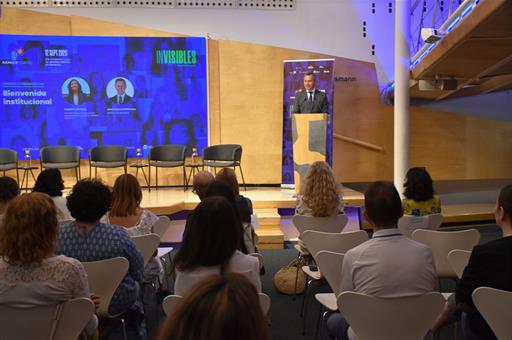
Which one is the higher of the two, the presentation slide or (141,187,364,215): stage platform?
the presentation slide

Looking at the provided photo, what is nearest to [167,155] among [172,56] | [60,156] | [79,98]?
[60,156]

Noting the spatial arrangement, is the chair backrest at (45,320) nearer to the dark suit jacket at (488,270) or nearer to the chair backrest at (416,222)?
the dark suit jacket at (488,270)

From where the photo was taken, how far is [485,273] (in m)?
2.10

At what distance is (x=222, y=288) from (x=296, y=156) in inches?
266

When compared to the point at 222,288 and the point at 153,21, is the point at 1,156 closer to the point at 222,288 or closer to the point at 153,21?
the point at 153,21

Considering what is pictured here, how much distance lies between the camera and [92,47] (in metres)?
9.05

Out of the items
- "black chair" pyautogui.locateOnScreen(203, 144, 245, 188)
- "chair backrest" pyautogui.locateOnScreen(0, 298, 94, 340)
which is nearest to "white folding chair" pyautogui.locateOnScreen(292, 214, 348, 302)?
"chair backrest" pyautogui.locateOnScreen(0, 298, 94, 340)

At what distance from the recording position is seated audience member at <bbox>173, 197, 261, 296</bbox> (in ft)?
6.70

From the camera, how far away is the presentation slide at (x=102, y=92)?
8961 millimetres

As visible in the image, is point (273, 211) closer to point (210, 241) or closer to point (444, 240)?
point (444, 240)

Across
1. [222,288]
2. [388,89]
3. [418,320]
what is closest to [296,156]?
[388,89]

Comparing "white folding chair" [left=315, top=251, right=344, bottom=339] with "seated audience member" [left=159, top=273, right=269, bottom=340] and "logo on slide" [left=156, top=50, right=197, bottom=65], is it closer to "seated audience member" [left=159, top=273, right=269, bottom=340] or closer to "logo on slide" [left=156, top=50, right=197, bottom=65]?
"seated audience member" [left=159, top=273, right=269, bottom=340]

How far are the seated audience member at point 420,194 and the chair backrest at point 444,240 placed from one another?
544 millimetres

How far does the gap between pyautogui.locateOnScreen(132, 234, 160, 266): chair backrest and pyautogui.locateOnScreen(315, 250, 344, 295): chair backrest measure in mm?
1055
